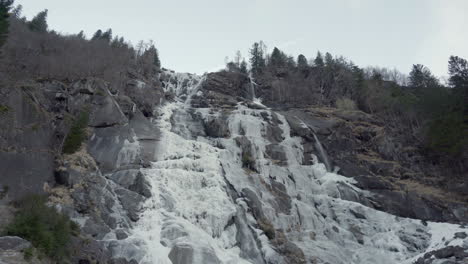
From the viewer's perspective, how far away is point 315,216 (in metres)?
24.8

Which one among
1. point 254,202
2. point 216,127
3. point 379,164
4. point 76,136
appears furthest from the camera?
point 216,127

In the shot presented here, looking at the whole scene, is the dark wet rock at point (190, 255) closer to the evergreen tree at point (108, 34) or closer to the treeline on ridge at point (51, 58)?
the treeline on ridge at point (51, 58)

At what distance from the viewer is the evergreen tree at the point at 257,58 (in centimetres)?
6203

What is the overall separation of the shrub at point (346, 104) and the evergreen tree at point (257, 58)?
17224 mm

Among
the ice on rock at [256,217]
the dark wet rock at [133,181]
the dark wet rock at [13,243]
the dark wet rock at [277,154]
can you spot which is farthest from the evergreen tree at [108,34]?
the dark wet rock at [13,243]

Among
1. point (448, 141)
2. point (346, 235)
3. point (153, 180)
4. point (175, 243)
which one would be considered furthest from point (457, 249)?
point (153, 180)

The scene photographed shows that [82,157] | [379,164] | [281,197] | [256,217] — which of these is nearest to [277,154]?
[281,197]

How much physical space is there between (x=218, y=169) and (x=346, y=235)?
10.0 meters

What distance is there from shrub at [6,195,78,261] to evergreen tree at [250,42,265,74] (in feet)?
164

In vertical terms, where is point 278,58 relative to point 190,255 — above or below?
above

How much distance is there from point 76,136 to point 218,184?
9.73m

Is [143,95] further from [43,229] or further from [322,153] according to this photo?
[43,229]

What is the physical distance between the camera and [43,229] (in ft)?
43.1

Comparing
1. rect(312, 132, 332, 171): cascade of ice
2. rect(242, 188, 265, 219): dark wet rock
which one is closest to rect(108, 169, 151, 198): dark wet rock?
rect(242, 188, 265, 219): dark wet rock
